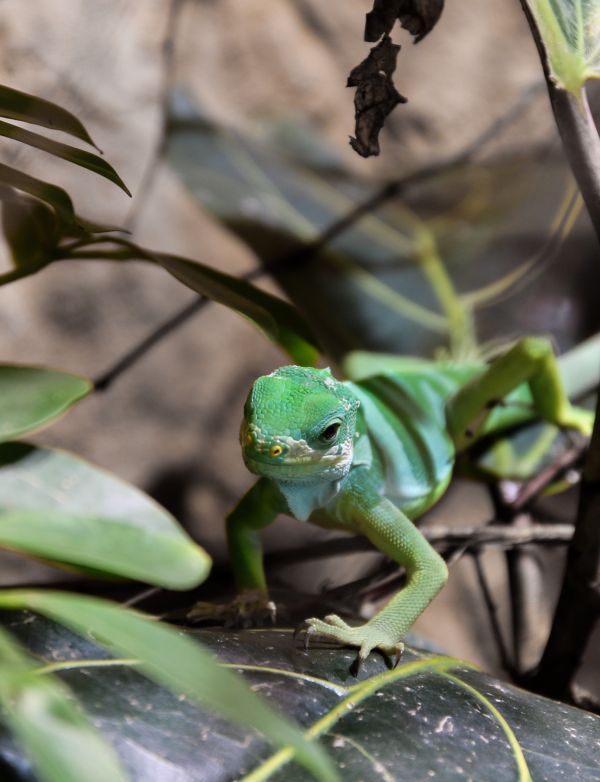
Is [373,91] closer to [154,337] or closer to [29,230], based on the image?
[29,230]

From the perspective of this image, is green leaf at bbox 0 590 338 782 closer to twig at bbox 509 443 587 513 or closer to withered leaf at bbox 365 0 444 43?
withered leaf at bbox 365 0 444 43

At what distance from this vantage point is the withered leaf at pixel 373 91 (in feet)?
3.46

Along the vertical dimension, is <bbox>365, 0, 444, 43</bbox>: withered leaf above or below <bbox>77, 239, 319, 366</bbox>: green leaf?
above

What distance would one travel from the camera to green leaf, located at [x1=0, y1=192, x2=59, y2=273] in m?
1.21

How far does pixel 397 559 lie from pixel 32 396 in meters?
0.64

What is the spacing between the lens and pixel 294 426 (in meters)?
1.07

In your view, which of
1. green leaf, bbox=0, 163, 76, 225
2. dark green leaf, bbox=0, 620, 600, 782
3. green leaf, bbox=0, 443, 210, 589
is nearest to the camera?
green leaf, bbox=0, 443, 210, 589

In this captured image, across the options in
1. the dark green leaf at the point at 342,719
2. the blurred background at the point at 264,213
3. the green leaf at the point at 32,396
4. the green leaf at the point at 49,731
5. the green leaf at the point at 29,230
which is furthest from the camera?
the blurred background at the point at 264,213

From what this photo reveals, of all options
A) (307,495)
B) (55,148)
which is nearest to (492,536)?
(307,495)

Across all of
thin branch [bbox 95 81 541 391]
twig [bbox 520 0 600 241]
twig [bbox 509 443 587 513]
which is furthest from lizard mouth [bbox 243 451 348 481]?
thin branch [bbox 95 81 541 391]

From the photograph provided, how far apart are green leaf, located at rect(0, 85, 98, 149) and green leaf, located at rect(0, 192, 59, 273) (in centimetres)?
18

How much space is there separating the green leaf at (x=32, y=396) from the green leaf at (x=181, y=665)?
0.44 m

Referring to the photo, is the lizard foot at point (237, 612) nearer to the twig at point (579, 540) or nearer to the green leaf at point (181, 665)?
the twig at point (579, 540)

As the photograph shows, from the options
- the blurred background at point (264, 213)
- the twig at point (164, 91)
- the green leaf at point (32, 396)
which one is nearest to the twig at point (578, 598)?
the blurred background at point (264, 213)
